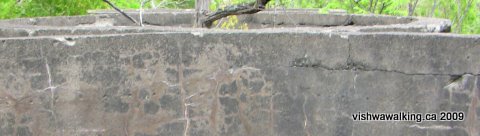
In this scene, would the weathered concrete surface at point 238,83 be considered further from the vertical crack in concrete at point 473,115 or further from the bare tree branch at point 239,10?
the bare tree branch at point 239,10

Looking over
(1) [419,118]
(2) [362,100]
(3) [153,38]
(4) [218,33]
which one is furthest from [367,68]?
(3) [153,38]

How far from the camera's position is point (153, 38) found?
137 inches

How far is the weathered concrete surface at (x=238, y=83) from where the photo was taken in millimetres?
3387

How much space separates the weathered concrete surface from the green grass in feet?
12.2

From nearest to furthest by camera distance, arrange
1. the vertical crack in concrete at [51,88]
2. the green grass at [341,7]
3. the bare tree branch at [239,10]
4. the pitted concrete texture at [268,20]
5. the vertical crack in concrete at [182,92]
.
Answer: the vertical crack in concrete at [51,88]
the vertical crack in concrete at [182,92]
the bare tree branch at [239,10]
the pitted concrete texture at [268,20]
the green grass at [341,7]

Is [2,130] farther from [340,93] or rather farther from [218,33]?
[340,93]

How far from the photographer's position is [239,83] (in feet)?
11.8

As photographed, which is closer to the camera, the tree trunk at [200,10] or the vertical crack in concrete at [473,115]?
the vertical crack in concrete at [473,115]

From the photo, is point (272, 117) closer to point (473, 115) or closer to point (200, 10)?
point (473, 115)

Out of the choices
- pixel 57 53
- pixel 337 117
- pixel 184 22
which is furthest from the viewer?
pixel 184 22

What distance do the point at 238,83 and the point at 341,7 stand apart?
7486 mm

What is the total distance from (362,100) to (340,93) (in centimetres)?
15

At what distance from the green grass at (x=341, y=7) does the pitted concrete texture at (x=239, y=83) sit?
373 centimetres

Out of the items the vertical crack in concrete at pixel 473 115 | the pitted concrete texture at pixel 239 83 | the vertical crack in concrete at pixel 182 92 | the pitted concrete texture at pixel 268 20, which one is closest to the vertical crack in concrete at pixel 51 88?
the pitted concrete texture at pixel 239 83
